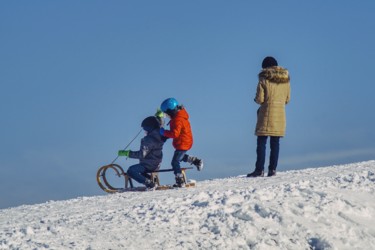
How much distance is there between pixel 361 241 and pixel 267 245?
1209 mm

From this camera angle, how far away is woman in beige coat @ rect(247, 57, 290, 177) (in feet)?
40.3

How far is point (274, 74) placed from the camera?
40.3 feet

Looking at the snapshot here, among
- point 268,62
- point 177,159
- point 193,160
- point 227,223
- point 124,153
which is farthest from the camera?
point 124,153

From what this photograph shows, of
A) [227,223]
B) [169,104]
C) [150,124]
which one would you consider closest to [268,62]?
[169,104]

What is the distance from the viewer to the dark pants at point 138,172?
1264 centimetres

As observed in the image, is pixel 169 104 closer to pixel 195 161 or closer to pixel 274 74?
pixel 195 161

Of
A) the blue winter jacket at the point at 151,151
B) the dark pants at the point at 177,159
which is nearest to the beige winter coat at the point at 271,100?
the dark pants at the point at 177,159

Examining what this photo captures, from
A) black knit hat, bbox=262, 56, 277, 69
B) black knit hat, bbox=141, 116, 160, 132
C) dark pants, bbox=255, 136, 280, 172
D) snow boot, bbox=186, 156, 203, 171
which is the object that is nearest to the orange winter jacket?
snow boot, bbox=186, 156, 203, 171

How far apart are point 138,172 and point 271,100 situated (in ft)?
10.2

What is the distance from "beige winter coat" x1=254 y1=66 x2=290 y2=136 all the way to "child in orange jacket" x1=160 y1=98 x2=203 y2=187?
4.76 feet

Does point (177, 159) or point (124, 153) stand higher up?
point (124, 153)

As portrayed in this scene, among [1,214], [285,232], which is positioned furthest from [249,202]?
[1,214]

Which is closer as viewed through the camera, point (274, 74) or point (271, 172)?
point (274, 74)

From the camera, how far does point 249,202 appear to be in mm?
8039
